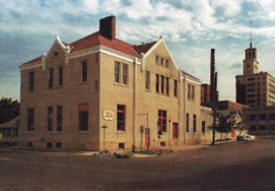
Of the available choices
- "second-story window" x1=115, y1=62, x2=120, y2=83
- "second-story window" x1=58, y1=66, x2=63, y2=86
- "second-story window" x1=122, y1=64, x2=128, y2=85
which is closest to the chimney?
"second-story window" x1=122, y1=64, x2=128, y2=85

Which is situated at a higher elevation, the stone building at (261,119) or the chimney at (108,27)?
the chimney at (108,27)

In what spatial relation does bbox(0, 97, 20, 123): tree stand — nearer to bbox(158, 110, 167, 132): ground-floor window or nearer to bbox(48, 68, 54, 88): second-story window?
bbox(48, 68, 54, 88): second-story window

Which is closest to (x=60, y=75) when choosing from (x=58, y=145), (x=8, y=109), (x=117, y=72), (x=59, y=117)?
(x=59, y=117)

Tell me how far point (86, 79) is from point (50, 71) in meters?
6.36

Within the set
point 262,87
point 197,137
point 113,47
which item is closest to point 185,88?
point 197,137

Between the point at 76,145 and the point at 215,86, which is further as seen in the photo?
the point at 215,86

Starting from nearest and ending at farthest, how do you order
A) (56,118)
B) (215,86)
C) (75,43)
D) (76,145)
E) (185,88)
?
(76,145), (56,118), (75,43), (185,88), (215,86)

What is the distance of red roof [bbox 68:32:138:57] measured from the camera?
39.5 meters

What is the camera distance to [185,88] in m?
52.2

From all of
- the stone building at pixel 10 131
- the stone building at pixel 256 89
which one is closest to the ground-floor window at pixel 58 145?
the stone building at pixel 10 131

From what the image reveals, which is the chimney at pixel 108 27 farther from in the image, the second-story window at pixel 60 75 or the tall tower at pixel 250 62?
the tall tower at pixel 250 62

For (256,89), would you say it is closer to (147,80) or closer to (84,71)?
(147,80)

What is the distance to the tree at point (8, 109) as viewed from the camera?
8255 centimetres

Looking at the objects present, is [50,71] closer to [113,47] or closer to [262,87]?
[113,47]
